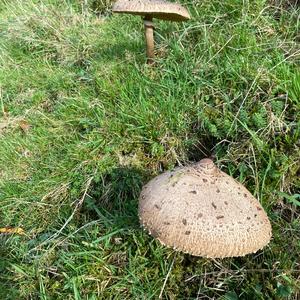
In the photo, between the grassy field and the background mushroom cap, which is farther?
the background mushroom cap

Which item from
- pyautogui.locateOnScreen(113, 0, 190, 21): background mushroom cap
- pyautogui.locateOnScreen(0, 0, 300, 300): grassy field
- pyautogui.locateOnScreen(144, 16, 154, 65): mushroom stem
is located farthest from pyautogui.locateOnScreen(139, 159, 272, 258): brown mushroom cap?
pyautogui.locateOnScreen(144, 16, 154, 65): mushroom stem

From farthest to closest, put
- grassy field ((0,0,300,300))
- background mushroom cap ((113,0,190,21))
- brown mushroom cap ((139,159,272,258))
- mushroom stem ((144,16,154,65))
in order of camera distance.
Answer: mushroom stem ((144,16,154,65))
background mushroom cap ((113,0,190,21))
grassy field ((0,0,300,300))
brown mushroom cap ((139,159,272,258))

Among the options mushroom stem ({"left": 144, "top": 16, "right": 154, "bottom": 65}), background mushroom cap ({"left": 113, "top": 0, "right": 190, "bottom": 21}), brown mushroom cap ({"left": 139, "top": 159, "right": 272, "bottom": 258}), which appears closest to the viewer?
brown mushroom cap ({"left": 139, "top": 159, "right": 272, "bottom": 258})

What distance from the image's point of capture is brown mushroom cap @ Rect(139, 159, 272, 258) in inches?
77.9

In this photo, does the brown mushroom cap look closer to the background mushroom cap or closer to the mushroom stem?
the background mushroom cap

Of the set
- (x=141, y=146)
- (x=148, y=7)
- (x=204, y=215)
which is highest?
(x=148, y=7)

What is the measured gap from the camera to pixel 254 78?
3160 millimetres

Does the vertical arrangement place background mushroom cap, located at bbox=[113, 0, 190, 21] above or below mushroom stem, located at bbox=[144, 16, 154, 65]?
above

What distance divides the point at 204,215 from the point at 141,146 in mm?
1287

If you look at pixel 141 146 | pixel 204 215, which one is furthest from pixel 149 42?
pixel 204 215

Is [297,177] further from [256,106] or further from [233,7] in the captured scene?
[233,7]

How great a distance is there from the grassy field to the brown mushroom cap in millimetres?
544

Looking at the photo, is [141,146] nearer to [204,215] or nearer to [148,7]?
[148,7]

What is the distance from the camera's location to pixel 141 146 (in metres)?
3.20
